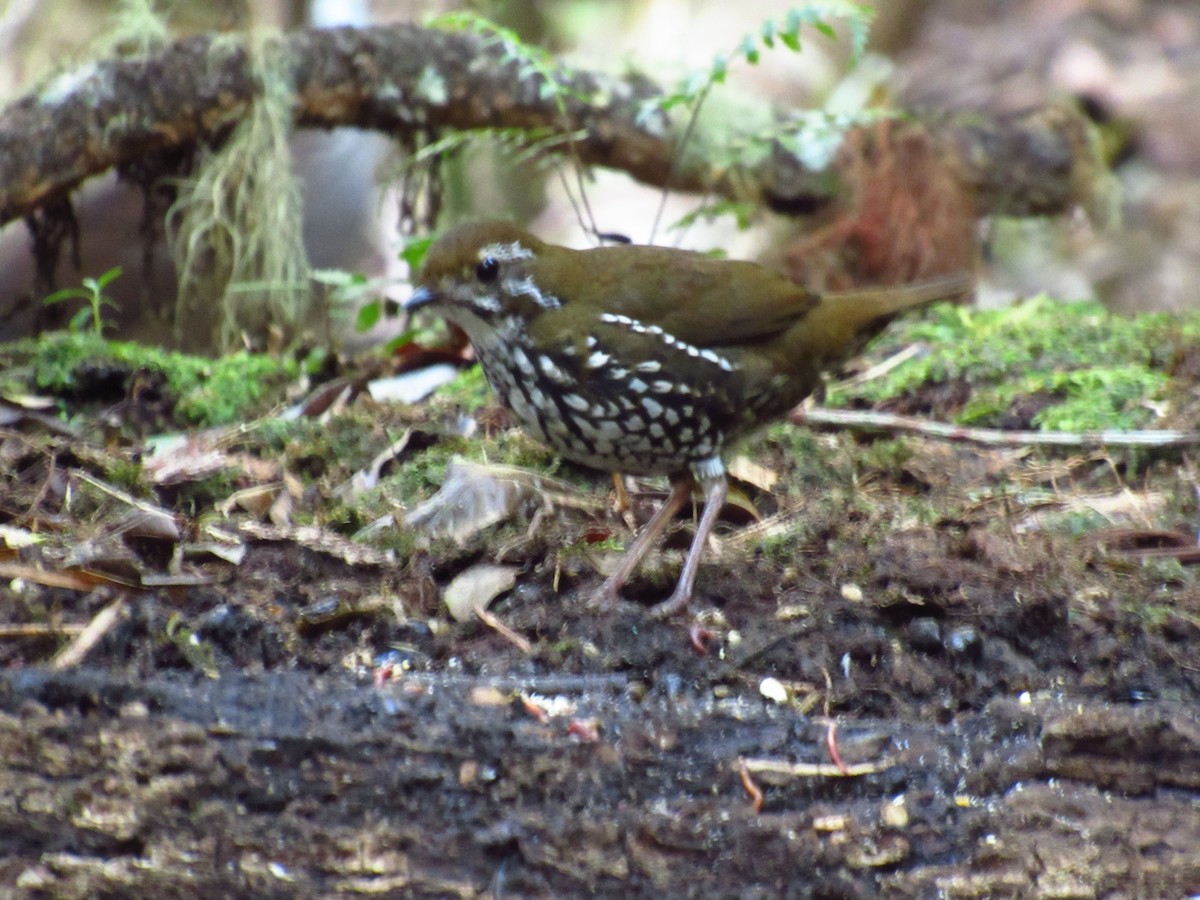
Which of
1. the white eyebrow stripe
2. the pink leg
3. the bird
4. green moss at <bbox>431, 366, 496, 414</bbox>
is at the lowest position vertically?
green moss at <bbox>431, 366, 496, 414</bbox>

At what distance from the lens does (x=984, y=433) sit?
4.70 metres

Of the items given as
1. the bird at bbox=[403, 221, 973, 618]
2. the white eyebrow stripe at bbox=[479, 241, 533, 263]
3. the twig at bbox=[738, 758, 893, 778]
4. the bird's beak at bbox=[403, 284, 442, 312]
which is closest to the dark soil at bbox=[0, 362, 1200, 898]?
the twig at bbox=[738, 758, 893, 778]

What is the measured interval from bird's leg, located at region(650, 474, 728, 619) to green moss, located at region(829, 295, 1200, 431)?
162 centimetres

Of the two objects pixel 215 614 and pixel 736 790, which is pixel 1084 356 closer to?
pixel 736 790

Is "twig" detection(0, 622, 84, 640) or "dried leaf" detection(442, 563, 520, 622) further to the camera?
"dried leaf" detection(442, 563, 520, 622)

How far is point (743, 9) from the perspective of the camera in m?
14.4

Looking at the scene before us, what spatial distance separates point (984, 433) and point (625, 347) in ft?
5.96

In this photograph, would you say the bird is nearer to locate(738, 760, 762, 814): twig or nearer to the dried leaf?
the dried leaf

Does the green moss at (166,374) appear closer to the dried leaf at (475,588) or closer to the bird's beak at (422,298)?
the bird's beak at (422,298)

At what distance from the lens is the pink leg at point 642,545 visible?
3.15 m

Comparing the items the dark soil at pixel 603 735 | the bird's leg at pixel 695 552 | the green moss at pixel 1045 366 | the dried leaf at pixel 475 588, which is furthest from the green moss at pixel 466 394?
the dark soil at pixel 603 735

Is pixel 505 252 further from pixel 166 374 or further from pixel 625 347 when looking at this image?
pixel 166 374

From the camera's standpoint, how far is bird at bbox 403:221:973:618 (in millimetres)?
3477

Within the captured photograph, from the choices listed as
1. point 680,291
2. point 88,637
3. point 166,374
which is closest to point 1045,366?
point 680,291
